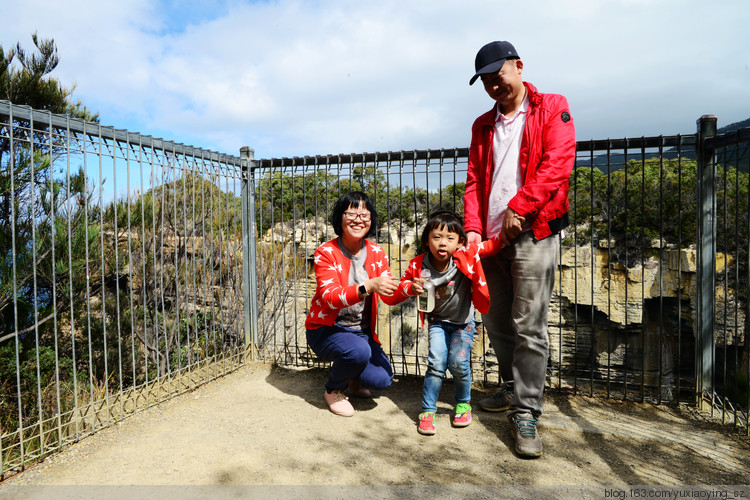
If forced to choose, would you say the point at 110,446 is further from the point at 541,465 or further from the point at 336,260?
the point at 541,465

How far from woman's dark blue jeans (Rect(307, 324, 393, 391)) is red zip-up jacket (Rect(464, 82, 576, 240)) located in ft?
3.93

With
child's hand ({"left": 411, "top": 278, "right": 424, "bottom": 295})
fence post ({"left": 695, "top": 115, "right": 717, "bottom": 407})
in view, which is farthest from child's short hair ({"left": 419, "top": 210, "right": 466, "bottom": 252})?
fence post ({"left": 695, "top": 115, "right": 717, "bottom": 407})

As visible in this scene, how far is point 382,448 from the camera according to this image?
A: 10.1 feet

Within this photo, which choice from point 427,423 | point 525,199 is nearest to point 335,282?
point 427,423

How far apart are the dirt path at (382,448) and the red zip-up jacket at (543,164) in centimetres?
139

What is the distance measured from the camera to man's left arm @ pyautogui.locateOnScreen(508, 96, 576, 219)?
113 inches

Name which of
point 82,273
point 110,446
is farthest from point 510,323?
point 82,273

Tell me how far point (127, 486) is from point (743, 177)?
8132mm

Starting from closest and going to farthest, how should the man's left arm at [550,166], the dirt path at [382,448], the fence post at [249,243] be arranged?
the dirt path at [382,448] < the man's left arm at [550,166] < the fence post at [249,243]

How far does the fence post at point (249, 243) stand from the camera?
16.2 feet

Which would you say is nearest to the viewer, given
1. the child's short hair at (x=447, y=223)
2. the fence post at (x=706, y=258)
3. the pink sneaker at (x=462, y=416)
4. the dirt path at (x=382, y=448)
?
the dirt path at (x=382, y=448)

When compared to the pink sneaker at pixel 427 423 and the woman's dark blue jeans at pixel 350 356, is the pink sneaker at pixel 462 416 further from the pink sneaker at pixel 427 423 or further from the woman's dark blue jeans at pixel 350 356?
the woman's dark blue jeans at pixel 350 356

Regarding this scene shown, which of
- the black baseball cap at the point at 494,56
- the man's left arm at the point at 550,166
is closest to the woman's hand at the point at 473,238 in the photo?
the man's left arm at the point at 550,166

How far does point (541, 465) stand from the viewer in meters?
2.85
